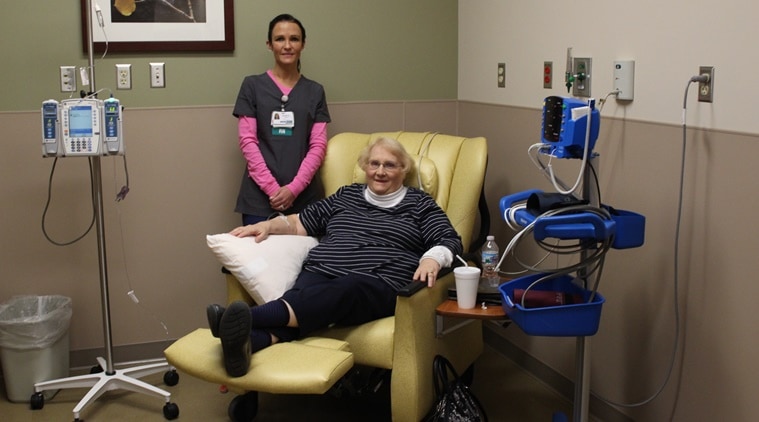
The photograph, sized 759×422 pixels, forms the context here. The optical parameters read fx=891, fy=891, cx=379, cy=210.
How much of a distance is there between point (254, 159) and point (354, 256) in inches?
27.5

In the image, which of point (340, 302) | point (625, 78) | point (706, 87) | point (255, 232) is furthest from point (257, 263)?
point (706, 87)

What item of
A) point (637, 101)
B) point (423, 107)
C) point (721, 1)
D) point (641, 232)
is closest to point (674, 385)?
point (641, 232)

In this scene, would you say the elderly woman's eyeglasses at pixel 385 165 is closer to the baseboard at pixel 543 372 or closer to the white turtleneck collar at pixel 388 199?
the white turtleneck collar at pixel 388 199

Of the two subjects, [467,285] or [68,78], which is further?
[68,78]

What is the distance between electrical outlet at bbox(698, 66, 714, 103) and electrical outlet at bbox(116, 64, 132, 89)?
7.68 feet

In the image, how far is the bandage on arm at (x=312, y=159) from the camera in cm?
373

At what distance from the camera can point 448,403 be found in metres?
2.88

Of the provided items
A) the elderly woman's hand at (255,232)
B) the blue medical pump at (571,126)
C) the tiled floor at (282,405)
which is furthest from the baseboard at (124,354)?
the blue medical pump at (571,126)

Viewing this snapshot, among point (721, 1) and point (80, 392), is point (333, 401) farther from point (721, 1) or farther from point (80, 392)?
point (721, 1)

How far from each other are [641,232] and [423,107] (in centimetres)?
186

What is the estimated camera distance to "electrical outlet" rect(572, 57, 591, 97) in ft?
10.3

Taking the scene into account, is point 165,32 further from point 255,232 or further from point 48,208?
point 255,232

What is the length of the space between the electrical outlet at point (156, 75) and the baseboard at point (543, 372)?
184 centimetres

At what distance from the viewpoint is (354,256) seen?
3320 mm
